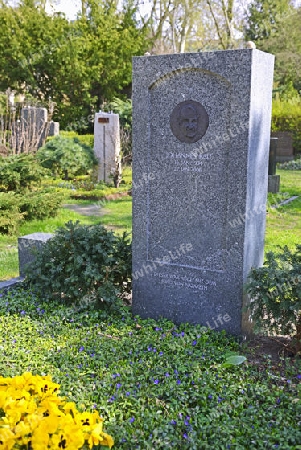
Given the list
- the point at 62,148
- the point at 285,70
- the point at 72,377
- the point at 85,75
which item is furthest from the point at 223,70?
the point at 285,70

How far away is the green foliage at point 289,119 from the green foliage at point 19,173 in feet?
40.3

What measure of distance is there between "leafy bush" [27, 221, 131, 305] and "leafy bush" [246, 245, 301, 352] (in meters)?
1.30

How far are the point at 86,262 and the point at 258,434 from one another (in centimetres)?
227

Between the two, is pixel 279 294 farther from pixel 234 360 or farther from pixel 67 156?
pixel 67 156

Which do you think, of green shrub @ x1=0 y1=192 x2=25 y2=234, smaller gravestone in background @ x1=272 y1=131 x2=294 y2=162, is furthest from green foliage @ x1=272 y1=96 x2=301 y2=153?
green shrub @ x1=0 y1=192 x2=25 y2=234

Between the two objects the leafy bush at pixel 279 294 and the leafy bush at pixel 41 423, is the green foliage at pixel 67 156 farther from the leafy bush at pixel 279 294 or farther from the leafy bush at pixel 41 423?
the leafy bush at pixel 41 423

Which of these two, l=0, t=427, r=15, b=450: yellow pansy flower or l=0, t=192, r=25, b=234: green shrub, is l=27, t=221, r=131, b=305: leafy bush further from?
l=0, t=192, r=25, b=234: green shrub

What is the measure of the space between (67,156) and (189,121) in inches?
335

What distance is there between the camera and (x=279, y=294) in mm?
3537

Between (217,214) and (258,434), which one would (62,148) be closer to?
(217,214)

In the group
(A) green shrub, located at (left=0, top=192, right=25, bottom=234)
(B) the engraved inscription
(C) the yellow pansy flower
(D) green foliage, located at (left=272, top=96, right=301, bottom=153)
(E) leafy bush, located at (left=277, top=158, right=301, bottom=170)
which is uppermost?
(D) green foliage, located at (left=272, top=96, right=301, bottom=153)

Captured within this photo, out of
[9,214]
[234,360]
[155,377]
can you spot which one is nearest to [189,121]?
[234,360]

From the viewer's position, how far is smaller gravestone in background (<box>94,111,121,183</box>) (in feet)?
39.0

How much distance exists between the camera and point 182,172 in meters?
3.99
